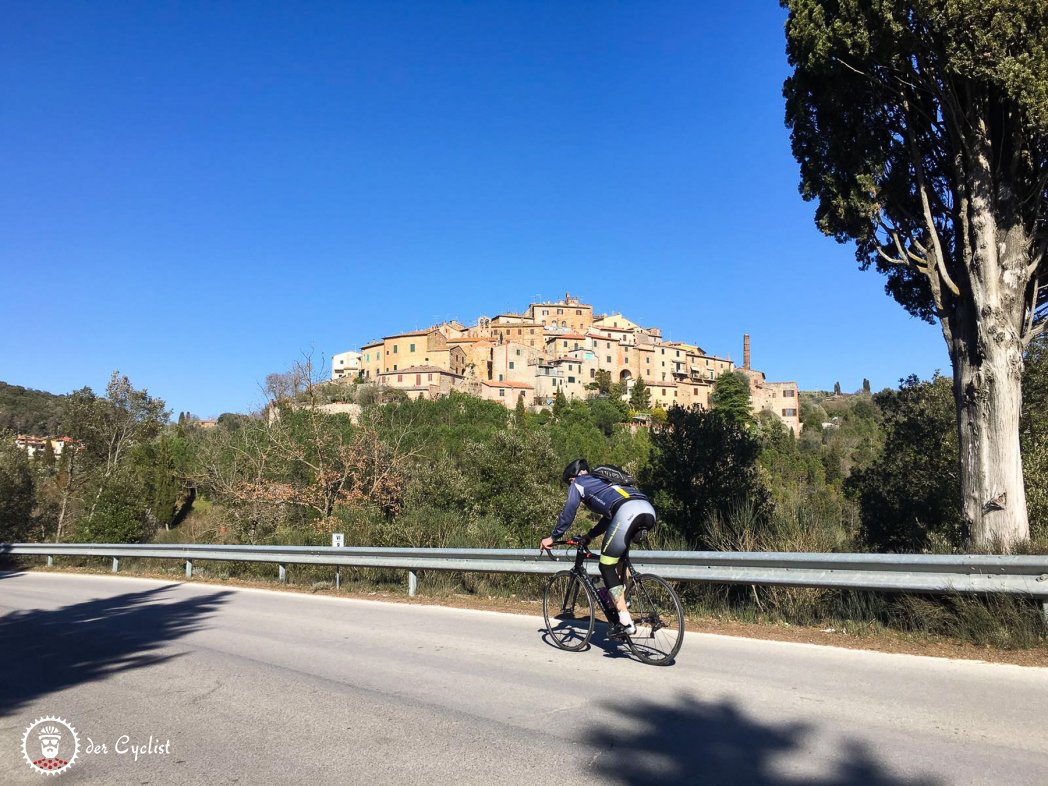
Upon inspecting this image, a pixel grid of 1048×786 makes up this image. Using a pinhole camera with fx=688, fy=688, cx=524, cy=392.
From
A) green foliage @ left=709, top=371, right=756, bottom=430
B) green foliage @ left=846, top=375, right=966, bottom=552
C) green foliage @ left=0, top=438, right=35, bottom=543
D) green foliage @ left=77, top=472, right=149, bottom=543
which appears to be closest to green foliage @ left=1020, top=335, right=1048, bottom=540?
green foliage @ left=846, top=375, right=966, bottom=552

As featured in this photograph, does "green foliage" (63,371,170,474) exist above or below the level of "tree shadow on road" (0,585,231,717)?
above

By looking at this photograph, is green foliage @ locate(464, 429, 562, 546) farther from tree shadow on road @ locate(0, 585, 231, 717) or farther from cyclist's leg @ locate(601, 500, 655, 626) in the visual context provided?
cyclist's leg @ locate(601, 500, 655, 626)

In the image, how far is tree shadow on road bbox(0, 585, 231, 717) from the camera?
6305 mm

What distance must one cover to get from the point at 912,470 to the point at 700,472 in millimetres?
8073

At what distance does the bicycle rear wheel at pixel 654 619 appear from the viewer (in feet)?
19.6

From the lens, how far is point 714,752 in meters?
3.97

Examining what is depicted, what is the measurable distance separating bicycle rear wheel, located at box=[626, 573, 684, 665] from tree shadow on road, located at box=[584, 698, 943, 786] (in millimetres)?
1195

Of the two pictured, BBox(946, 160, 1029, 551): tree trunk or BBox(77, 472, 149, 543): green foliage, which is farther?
BBox(77, 472, 149, 543): green foliage

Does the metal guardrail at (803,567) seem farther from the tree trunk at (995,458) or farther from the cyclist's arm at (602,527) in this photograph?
the tree trunk at (995,458)

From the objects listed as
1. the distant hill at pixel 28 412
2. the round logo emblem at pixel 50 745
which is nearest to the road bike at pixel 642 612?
the round logo emblem at pixel 50 745

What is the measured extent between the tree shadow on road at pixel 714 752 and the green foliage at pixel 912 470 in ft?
40.5

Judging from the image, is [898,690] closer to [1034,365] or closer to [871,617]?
[871,617]

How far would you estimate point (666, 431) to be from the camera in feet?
48.5

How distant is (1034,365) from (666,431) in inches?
359
